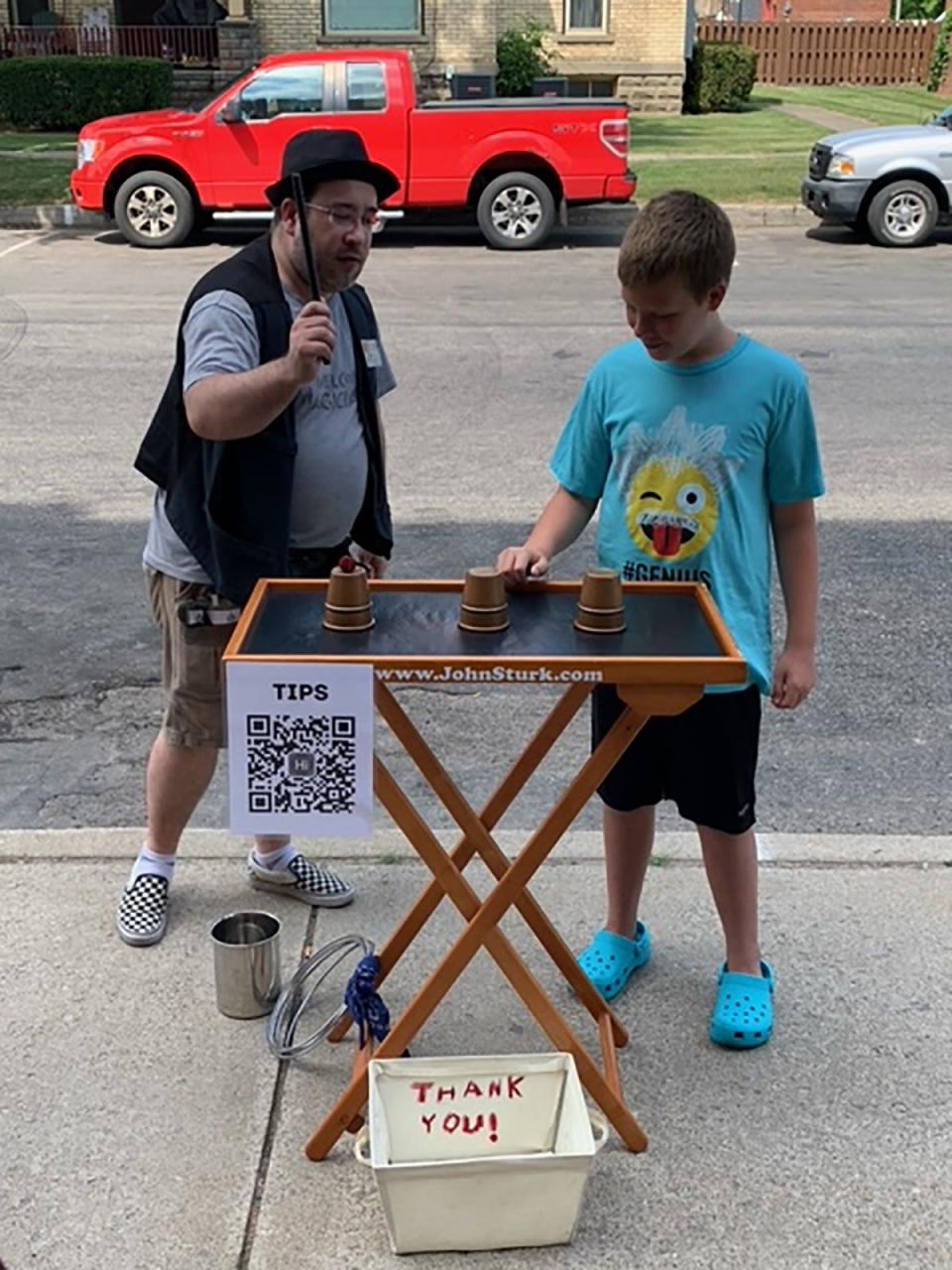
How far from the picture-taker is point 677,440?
279cm

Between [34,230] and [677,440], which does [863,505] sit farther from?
[34,230]

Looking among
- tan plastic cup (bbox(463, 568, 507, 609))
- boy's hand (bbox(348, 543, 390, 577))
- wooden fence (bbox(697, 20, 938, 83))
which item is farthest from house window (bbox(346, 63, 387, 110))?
wooden fence (bbox(697, 20, 938, 83))

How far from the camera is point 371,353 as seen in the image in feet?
10.6

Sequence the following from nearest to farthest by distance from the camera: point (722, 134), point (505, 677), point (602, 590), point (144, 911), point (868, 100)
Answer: point (505, 677), point (602, 590), point (144, 911), point (722, 134), point (868, 100)

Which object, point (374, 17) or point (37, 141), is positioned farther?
point (374, 17)

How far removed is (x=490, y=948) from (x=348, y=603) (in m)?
0.70

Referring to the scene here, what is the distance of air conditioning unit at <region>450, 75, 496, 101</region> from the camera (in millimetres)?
16062

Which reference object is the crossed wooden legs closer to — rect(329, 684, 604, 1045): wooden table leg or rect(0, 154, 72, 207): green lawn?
rect(329, 684, 604, 1045): wooden table leg

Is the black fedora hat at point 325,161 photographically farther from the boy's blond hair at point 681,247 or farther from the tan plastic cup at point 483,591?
the tan plastic cup at point 483,591

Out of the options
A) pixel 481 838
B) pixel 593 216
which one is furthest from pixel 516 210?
pixel 481 838

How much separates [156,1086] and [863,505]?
16.0 feet

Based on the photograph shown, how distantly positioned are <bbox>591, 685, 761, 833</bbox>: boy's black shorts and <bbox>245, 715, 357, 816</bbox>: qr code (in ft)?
2.29

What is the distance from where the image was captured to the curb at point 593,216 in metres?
16.0

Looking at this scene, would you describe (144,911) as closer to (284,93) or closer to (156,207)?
(284,93)
